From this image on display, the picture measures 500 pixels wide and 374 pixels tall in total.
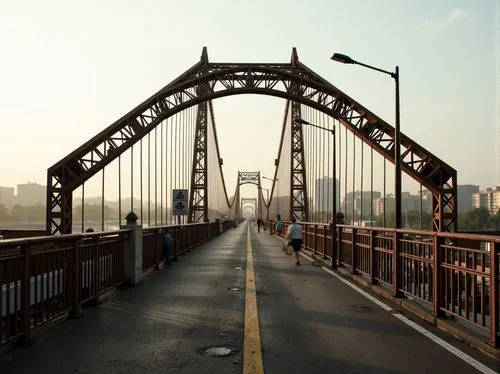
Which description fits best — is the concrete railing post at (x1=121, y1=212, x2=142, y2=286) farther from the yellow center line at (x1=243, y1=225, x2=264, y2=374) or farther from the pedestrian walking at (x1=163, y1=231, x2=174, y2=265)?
the pedestrian walking at (x1=163, y1=231, x2=174, y2=265)

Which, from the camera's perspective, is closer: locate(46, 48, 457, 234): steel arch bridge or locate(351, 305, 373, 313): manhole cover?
locate(351, 305, 373, 313): manhole cover

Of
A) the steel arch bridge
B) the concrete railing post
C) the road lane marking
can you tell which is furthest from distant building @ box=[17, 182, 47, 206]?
the road lane marking

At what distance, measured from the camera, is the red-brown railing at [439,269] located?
19.8 feet

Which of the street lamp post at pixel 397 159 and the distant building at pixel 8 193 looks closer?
the street lamp post at pixel 397 159

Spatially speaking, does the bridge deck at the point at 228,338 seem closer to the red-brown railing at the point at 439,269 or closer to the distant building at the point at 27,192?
the red-brown railing at the point at 439,269

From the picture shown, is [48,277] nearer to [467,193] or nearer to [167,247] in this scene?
[167,247]

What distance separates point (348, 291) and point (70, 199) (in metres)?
25.1

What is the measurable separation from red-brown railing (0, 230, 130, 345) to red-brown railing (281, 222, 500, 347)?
5268mm

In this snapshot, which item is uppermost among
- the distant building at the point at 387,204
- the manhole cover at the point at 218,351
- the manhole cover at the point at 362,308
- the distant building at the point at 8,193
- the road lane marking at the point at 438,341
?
the distant building at the point at 8,193

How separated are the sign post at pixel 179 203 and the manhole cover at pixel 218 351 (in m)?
18.8

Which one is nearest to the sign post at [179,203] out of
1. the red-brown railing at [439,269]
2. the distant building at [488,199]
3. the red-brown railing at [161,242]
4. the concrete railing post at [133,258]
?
the red-brown railing at [161,242]

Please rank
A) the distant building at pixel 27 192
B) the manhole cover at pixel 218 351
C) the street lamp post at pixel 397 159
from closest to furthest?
the manhole cover at pixel 218 351
the street lamp post at pixel 397 159
the distant building at pixel 27 192

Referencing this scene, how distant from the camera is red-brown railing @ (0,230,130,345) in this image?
5770 mm

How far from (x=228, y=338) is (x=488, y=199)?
222 feet
